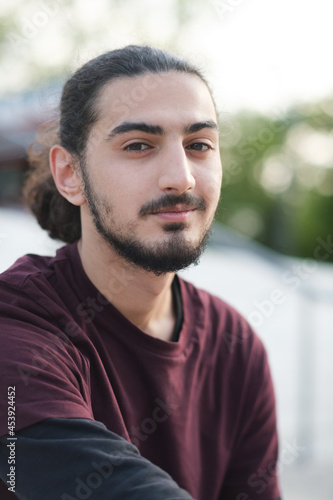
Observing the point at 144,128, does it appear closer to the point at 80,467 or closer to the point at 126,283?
the point at 126,283

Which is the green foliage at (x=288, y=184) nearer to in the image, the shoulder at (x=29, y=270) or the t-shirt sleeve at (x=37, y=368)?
the shoulder at (x=29, y=270)

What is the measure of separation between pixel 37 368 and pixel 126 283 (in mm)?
554

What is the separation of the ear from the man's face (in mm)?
96

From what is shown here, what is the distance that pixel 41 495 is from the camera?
3.95 feet

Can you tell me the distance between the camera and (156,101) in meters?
1.68

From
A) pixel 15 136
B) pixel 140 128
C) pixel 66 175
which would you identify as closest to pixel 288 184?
pixel 15 136

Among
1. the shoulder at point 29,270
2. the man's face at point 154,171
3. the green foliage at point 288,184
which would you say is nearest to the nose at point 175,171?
the man's face at point 154,171

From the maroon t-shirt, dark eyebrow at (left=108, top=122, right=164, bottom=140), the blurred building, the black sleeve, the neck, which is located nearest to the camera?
the black sleeve

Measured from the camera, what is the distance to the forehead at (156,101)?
1.67m

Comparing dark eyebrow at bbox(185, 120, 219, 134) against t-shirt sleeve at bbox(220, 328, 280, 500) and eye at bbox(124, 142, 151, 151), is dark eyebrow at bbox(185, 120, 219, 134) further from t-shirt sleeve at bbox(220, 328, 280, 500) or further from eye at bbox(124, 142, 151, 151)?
t-shirt sleeve at bbox(220, 328, 280, 500)

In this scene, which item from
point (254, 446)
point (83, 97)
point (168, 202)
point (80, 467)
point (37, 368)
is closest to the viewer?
point (80, 467)

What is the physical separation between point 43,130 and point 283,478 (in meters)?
2.70

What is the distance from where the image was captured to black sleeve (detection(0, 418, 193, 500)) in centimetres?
116

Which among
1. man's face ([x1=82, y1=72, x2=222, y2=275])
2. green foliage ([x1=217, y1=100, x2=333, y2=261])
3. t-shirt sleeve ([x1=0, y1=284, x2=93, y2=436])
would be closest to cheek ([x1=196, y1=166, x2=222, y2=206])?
man's face ([x1=82, y1=72, x2=222, y2=275])
